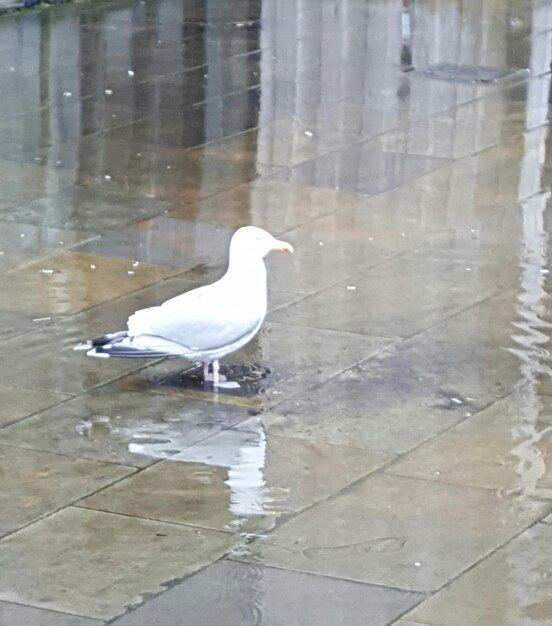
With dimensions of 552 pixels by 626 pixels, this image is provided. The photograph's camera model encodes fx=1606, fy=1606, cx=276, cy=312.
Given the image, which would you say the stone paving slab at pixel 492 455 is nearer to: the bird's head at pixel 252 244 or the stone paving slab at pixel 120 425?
the stone paving slab at pixel 120 425

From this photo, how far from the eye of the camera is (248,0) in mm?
19859

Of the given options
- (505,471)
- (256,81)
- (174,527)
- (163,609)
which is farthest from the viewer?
(256,81)

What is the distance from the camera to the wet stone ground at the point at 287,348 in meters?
5.98

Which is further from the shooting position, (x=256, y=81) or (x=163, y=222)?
(x=256, y=81)

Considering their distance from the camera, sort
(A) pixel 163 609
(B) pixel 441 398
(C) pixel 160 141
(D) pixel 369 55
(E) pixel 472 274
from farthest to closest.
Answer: (D) pixel 369 55, (C) pixel 160 141, (E) pixel 472 274, (B) pixel 441 398, (A) pixel 163 609

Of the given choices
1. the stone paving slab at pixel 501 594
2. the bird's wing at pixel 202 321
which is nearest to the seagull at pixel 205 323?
the bird's wing at pixel 202 321

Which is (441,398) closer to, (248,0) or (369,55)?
(369,55)

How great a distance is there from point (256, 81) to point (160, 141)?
2580 millimetres

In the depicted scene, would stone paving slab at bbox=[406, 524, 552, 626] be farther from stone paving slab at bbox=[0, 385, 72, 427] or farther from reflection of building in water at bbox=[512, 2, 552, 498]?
stone paving slab at bbox=[0, 385, 72, 427]

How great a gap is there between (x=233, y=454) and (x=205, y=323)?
0.86 metres

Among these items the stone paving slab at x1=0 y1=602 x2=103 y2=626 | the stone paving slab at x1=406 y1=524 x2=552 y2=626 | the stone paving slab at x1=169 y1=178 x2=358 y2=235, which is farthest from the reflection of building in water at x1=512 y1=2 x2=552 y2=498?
the stone paving slab at x1=0 y1=602 x2=103 y2=626

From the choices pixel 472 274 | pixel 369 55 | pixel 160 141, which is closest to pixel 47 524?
pixel 472 274

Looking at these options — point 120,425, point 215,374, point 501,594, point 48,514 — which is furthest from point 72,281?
point 501,594

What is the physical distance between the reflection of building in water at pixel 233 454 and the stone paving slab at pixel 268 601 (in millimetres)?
674
